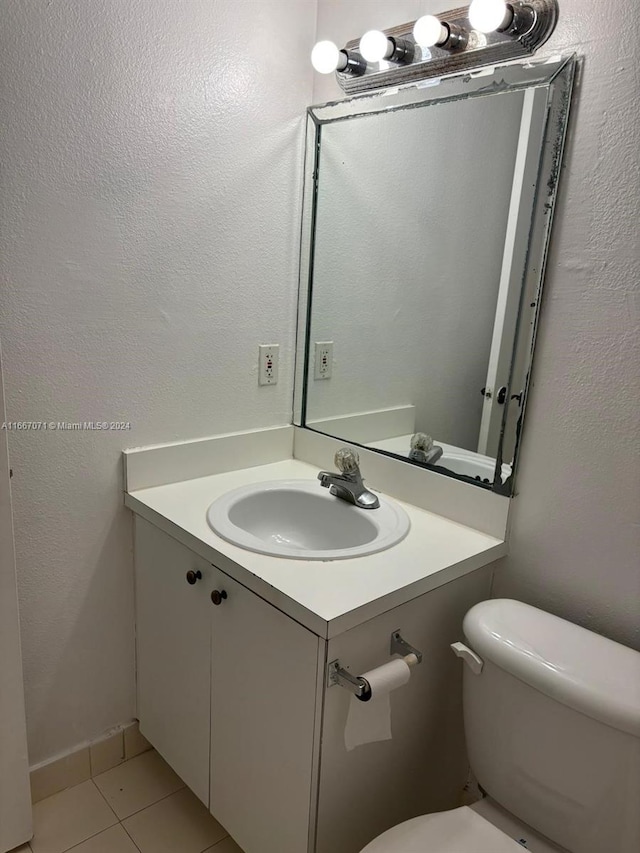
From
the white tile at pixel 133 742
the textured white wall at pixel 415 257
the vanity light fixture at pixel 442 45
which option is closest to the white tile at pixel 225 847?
the white tile at pixel 133 742

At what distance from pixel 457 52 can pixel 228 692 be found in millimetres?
1471

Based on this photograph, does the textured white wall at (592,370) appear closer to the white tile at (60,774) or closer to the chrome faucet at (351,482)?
the chrome faucet at (351,482)

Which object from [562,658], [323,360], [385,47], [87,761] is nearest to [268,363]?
[323,360]

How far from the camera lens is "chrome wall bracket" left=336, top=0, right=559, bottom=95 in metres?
1.18

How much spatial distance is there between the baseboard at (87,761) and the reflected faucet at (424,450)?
1077mm

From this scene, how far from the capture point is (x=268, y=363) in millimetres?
1750

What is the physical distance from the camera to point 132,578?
161cm

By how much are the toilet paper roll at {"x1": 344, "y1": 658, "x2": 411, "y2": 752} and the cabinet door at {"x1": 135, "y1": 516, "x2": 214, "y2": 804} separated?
1.27 feet

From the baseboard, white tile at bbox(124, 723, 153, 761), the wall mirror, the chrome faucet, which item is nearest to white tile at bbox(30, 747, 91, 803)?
the baseboard

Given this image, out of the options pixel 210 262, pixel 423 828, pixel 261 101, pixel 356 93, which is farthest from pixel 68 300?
pixel 423 828

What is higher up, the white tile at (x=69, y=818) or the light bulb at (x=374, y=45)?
the light bulb at (x=374, y=45)

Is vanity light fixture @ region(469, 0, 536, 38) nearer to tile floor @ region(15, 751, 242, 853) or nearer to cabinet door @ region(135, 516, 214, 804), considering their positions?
cabinet door @ region(135, 516, 214, 804)

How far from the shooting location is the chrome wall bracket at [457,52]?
3.86 ft

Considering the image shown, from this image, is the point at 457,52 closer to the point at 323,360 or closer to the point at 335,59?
the point at 335,59
